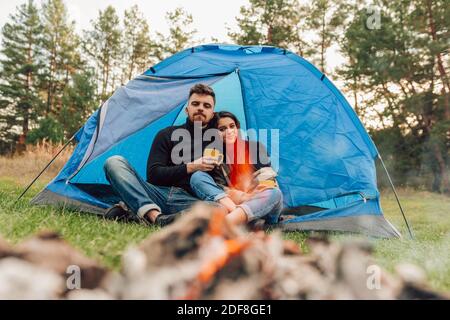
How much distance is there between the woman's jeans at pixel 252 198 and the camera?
2271 millimetres

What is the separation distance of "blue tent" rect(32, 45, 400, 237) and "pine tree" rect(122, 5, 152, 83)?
17.0m

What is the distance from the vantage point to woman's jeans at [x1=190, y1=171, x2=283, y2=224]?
227 cm

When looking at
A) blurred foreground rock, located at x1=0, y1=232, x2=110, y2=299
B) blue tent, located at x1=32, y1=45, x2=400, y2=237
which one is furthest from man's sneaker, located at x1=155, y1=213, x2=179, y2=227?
blurred foreground rock, located at x1=0, y1=232, x2=110, y2=299

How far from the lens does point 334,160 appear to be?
3.13 m

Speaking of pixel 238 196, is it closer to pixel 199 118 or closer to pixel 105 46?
pixel 199 118

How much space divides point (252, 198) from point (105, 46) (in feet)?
63.5

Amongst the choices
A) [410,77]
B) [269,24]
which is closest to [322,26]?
[269,24]

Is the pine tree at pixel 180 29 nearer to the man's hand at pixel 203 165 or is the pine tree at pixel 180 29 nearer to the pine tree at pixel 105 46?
the pine tree at pixel 105 46

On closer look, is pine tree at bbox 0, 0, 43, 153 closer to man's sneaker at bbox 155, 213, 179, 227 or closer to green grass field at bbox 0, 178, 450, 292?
green grass field at bbox 0, 178, 450, 292

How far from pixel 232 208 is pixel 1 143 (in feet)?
65.7

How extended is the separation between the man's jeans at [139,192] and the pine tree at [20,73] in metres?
18.0
